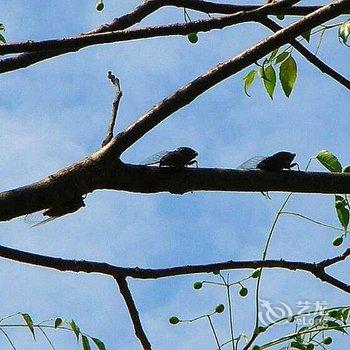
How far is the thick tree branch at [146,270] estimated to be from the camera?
0.95 m

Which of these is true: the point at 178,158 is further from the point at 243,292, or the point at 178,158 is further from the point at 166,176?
the point at 243,292

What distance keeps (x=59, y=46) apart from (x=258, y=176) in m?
0.33

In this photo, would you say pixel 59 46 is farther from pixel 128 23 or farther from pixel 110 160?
pixel 128 23

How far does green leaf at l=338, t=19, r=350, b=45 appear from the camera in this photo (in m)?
1.32

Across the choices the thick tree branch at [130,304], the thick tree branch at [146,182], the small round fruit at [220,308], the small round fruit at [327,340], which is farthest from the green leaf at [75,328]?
the small round fruit at [327,340]

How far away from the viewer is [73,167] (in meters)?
0.95

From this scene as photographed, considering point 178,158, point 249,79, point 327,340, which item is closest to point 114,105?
point 178,158

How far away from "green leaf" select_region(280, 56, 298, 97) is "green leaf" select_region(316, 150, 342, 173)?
11 centimetres

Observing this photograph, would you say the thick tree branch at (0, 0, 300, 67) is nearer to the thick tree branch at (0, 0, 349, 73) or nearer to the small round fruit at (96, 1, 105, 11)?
the thick tree branch at (0, 0, 349, 73)

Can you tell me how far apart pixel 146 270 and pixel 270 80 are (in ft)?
1.50

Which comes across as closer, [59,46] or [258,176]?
[59,46]

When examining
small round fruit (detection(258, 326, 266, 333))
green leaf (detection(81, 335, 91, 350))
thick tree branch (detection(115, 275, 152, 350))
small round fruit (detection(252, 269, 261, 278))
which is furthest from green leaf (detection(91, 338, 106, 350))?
small round fruit (detection(252, 269, 261, 278))

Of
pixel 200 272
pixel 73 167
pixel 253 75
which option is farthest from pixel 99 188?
pixel 253 75

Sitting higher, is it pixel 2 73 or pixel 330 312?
pixel 2 73
